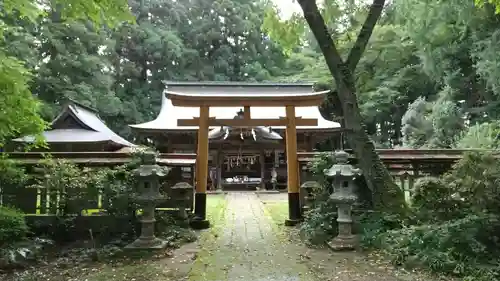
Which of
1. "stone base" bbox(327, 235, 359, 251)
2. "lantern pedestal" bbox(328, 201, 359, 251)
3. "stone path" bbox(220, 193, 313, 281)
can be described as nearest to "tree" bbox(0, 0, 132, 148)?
"stone path" bbox(220, 193, 313, 281)

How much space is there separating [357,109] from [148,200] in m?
3.96

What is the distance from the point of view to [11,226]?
212 inches

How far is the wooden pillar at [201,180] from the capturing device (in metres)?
7.78

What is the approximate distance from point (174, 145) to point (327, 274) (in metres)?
14.1

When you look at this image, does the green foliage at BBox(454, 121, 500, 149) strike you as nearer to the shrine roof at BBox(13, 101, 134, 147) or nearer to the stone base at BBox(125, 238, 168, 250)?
the stone base at BBox(125, 238, 168, 250)

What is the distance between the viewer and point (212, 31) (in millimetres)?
28750

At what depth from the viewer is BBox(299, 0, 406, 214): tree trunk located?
6.59 meters

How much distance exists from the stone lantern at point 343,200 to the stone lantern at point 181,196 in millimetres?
2604

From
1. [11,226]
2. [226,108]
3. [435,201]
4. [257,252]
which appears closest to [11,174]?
[11,226]

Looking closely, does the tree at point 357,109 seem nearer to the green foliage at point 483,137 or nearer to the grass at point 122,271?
the grass at point 122,271

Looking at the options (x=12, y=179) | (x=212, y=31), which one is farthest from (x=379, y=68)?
(x=12, y=179)

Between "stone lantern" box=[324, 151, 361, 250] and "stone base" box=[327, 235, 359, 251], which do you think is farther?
"stone lantern" box=[324, 151, 361, 250]

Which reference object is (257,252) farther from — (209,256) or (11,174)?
(11,174)

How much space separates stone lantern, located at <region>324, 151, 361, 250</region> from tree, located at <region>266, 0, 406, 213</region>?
0.61 m
